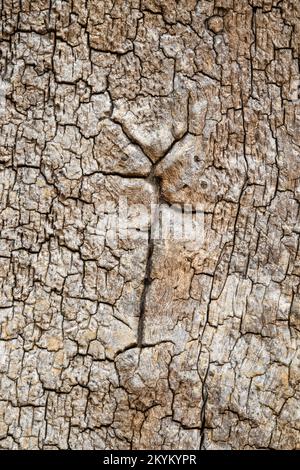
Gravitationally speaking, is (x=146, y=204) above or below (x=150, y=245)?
above

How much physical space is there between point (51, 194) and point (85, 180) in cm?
12

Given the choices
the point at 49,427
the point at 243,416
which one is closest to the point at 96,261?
the point at 49,427

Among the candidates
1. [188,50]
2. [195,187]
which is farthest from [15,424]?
[188,50]

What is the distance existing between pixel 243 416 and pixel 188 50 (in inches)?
48.2

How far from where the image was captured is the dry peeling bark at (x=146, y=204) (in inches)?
75.1

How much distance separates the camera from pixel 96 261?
6.32ft

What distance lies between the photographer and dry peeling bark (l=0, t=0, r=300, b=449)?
6.26 feet

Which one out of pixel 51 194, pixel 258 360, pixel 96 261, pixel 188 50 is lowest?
pixel 258 360

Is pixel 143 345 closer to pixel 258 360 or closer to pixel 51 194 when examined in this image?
pixel 258 360

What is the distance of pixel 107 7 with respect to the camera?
191cm

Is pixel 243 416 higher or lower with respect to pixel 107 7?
lower

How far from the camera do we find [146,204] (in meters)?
1.94
